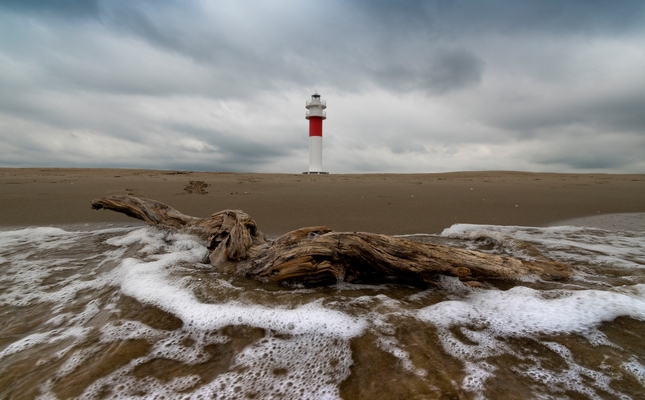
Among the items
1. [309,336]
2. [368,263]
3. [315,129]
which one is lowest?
[309,336]

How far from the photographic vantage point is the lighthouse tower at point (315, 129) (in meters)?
24.9

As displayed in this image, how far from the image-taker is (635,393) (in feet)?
5.46

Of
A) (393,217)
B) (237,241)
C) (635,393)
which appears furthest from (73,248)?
(635,393)

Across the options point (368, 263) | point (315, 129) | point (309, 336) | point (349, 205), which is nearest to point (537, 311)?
point (368, 263)

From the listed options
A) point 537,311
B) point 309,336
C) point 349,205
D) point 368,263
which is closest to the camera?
point 309,336

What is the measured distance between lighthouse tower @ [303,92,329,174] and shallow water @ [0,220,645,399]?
2154 cm

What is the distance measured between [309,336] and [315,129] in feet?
→ 78.9

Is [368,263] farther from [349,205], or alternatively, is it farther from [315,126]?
[315,126]

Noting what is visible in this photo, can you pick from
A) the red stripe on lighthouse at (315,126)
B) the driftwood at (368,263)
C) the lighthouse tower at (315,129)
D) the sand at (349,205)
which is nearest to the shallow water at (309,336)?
the driftwood at (368,263)

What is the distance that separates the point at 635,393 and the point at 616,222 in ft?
20.4

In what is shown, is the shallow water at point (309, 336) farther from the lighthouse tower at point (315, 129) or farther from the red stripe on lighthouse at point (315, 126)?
the red stripe on lighthouse at point (315, 126)

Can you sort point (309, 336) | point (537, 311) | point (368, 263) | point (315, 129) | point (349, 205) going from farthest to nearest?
1. point (315, 129)
2. point (349, 205)
3. point (368, 263)
4. point (537, 311)
5. point (309, 336)

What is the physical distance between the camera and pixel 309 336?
88.3 inches

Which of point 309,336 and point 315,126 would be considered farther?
point 315,126
